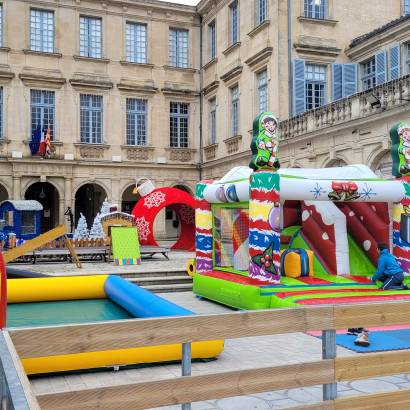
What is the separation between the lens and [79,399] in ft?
9.33

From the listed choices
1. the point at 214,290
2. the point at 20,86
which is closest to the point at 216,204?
the point at 214,290

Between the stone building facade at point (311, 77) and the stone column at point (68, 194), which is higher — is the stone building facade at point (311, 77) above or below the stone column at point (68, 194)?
above

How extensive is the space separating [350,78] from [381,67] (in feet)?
6.19

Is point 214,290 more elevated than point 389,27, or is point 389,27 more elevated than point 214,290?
point 389,27

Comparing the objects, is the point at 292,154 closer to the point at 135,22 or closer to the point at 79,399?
the point at 135,22

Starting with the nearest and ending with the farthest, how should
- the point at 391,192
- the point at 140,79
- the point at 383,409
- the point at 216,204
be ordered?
the point at 383,409 < the point at 391,192 < the point at 216,204 < the point at 140,79

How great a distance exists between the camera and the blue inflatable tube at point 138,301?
280 inches

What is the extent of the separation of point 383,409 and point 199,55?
2593cm

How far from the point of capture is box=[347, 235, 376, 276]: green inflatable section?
1094cm

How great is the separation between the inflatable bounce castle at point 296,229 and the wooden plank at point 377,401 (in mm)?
5164

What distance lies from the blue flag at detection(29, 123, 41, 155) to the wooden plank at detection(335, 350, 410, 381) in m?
22.9

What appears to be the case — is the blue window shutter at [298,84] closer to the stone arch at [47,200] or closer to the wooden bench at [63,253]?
the wooden bench at [63,253]

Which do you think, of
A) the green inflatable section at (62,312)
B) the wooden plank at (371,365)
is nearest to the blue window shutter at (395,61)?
the green inflatable section at (62,312)

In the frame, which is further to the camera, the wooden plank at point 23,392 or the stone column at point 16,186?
the stone column at point 16,186
